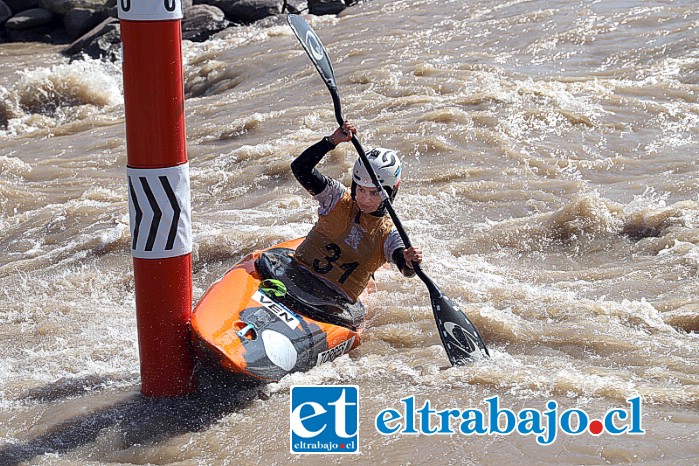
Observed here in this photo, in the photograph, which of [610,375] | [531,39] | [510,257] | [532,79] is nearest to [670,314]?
[610,375]

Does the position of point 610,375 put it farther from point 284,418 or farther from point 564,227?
point 564,227

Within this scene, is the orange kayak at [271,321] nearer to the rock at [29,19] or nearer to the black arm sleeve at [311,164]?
the black arm sleeve at [311,164]

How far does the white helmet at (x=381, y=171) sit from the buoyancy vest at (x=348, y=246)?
0.57 feet

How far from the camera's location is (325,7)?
14273 mm

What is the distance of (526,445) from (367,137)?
4.78 m

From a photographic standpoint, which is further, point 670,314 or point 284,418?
point 670,314

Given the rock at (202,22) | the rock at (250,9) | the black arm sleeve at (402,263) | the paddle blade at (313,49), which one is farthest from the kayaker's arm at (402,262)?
the rock at (250,9)

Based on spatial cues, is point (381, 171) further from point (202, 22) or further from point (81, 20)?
point (81, 20)

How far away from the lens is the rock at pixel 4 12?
14.8 metres

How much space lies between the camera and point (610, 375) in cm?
368

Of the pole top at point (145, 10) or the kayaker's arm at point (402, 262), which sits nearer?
the pole top at point (145, 10)

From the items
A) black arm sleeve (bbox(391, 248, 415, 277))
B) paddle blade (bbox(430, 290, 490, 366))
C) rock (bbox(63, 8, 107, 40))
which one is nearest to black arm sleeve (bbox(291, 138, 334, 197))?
black arm sleeve (bbox(391, 248, 415, 277))

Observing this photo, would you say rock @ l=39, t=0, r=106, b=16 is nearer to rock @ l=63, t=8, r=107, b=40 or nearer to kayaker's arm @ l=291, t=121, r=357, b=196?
rock @ l=63, t=8, r=107, b=40

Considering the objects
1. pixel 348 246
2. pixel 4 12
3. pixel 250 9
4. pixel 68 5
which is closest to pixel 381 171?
pixel 348 246
